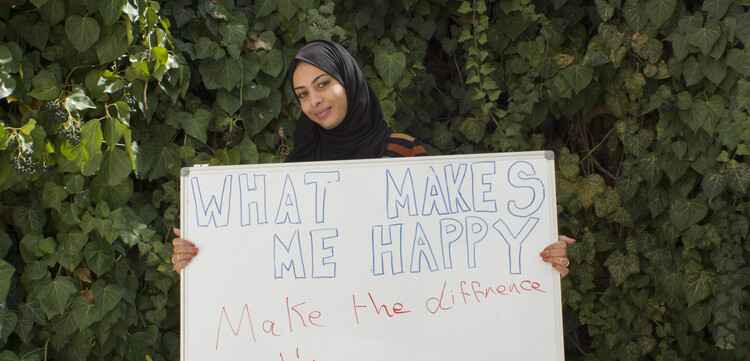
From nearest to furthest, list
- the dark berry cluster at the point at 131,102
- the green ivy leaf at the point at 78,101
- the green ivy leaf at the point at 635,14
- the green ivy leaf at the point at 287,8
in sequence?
the green ivy leaf at the point at 78,101
the dark berry cluster at the point at 131,102
the green ivy leaf at the point at 635,14
the green ivy leaf at the point at 287,8

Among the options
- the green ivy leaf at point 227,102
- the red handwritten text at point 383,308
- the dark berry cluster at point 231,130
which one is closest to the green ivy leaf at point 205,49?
the green ivy leaf at point 227,102

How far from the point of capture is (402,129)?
253 centimetres

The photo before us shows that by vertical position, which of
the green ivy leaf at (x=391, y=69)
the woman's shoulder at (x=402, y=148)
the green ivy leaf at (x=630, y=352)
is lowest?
the green ivy leaf at (x=630, y=352)

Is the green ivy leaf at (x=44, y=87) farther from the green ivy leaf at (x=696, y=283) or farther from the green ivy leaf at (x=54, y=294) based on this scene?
the green ivy leaf at (x=696, y=283)

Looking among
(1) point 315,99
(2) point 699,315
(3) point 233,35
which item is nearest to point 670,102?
(2) point 699,315

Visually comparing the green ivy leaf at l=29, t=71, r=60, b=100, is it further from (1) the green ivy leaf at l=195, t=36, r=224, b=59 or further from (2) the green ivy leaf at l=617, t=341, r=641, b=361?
(2) the green ivy leaf at l=617, t=341, r=641, b=361

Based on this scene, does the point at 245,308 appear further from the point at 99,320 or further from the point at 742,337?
the point at 742,337

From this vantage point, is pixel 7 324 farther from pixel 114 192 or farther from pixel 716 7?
pixel 716 7

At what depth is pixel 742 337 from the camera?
212 cm

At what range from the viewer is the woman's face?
5.46 ft

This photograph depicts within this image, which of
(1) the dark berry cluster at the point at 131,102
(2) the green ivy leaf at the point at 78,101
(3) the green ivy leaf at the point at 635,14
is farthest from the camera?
(3) the green ivy leaf at the point at 635,14

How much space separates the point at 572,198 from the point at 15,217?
196 cm

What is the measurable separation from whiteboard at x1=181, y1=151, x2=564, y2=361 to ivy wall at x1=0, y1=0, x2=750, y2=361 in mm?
764

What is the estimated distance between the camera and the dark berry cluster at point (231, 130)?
2.27m
